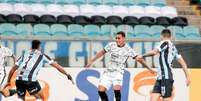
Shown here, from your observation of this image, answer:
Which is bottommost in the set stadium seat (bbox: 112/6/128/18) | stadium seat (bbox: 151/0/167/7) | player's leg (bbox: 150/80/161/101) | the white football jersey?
player's leg (bbox: 150/80/161/101)

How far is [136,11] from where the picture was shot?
20.3 metres

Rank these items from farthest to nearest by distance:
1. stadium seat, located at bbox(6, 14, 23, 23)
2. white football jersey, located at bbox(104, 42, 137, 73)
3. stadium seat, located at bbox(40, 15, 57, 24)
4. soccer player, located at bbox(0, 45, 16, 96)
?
stadium seat, located at bbox(40, 15, 57, 24), stadium seat, located at bbox(6, 14, 23, 23), white football jersey, located at bbox(104, 42, 137, 73), soccer player, located at bbox(0, 45, 16, 96)

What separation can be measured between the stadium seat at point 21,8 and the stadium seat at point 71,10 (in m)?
1.23

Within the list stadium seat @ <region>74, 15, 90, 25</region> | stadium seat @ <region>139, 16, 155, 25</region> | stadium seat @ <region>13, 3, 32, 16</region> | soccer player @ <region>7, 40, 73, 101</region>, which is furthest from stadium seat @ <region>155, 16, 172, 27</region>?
soccer player @ <region>7, 40, 73, 101</region>

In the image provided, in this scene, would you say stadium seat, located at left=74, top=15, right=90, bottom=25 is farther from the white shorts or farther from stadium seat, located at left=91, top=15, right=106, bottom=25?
the white shorts

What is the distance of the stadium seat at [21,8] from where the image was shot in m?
19.3

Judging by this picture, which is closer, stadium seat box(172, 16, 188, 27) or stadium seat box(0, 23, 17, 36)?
stadium seat box(0, 23, 17, 36)

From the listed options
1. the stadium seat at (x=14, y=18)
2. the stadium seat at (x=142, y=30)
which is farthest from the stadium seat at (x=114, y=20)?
the stadium seat at (x=14, y=18)

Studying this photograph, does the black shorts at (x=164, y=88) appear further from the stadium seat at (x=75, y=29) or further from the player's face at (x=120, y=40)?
the stadium seat at (x=75, y=29)

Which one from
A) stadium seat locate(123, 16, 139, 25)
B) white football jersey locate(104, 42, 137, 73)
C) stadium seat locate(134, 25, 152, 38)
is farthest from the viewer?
stadium seat locate(123, 16, 139, 25)

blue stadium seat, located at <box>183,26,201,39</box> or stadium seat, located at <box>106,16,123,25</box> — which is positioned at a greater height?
stadium seat, located at <box>106,16,123,25</box>

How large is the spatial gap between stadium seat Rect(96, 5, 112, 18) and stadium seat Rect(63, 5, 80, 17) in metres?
0.70

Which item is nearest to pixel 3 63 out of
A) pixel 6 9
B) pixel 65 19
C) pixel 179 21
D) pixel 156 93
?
pixel 156 93

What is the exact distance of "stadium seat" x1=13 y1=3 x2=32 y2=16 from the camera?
19.3m
